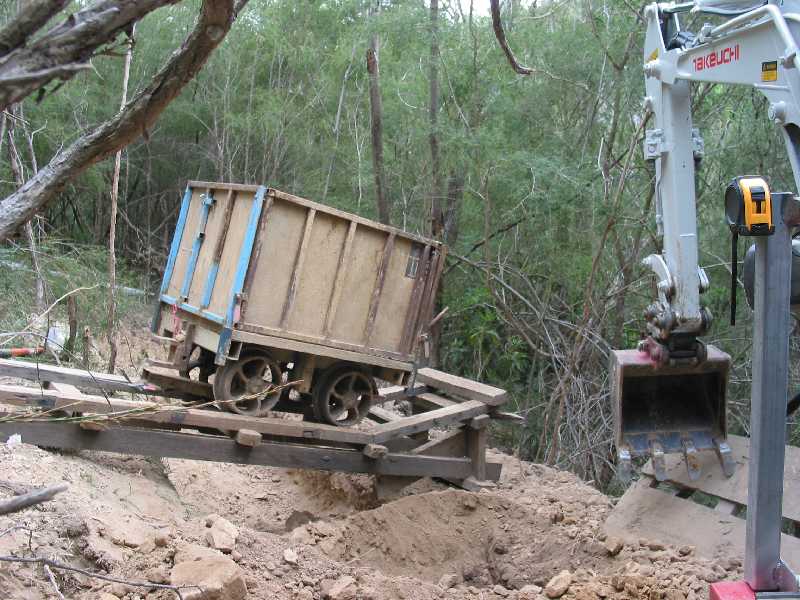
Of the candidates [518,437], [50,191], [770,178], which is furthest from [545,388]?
[50,191]

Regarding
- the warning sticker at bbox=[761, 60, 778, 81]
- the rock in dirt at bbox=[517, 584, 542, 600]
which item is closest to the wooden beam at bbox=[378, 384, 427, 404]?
the rock in dirt at bbox=[517, 584, 542, 600]

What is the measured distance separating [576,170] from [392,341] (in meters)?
5.23

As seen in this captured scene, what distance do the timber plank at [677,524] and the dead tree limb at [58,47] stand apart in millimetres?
4666

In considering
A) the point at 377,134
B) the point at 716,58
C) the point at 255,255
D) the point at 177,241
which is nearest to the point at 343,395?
the point at 255,255

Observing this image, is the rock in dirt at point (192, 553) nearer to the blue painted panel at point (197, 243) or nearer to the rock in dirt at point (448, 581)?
the rock in dirt at point (448, 581)

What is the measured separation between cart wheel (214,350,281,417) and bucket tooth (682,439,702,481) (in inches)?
126

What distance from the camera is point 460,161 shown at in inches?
500

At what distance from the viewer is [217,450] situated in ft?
21.6

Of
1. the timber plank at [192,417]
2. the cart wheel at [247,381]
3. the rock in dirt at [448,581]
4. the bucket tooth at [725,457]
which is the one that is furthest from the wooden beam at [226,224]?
the bucket tooth at [725,457]

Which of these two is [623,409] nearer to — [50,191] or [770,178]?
[50,191]

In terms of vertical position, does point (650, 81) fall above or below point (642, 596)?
above

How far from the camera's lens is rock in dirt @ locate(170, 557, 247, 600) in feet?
13.8

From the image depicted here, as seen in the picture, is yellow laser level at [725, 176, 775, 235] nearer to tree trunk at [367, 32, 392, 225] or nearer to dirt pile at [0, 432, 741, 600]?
dirt pile at [0, 432, 741, 600]

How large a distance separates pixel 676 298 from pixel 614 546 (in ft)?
5.67
